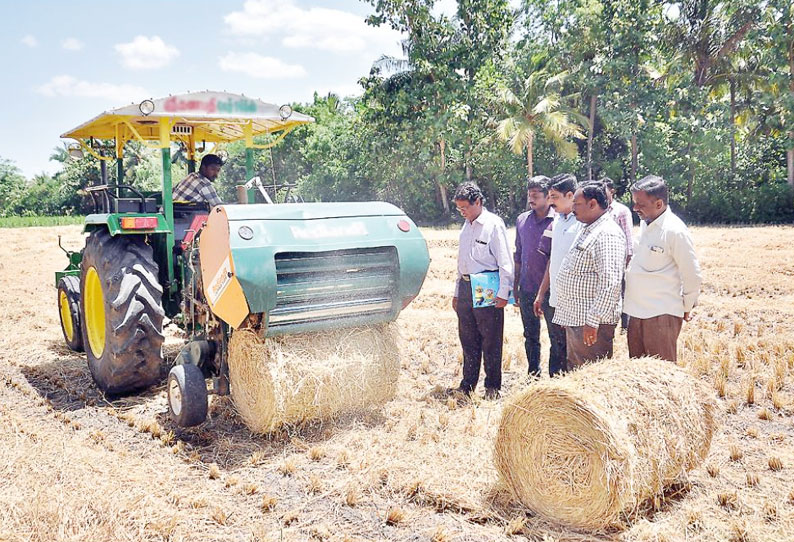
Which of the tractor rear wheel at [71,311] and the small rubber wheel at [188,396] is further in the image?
the tractor rear wheel at [71,311]

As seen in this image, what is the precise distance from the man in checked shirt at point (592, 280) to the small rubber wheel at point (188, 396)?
7.90ft

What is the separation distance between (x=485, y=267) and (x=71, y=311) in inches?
165

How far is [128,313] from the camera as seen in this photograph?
15.9 feet

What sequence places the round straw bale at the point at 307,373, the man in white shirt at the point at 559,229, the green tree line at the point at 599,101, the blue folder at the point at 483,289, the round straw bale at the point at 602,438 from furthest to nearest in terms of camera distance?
the green tree line at the point at 599,101 < the blue folder at the point at 483,289 < the man in white shirt at the point at 559,229 < the round straw bale at the point at 307,373 < the round straw bale at the point at 602,438

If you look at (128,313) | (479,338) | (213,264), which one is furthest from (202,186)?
(479,338)

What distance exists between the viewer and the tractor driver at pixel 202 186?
18.5ft

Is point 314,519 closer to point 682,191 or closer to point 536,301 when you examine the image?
point 536,301

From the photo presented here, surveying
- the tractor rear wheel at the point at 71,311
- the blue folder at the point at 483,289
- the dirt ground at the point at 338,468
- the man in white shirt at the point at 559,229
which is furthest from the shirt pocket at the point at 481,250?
the tractor rear wheel at the point at 71,311

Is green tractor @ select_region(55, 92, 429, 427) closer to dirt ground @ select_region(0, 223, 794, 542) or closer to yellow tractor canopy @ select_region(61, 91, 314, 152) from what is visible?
yellow tractor canopy @ select_region(61, 91, 314, 152)

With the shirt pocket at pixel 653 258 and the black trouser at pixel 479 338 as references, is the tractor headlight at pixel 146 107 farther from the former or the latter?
the shirt pocket at pixel 653 258

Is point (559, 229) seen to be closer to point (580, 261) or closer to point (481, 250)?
point (481, 250)

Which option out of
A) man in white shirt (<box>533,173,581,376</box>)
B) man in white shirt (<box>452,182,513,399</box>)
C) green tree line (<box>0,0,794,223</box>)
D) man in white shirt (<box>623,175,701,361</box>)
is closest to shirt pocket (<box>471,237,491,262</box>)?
man in white shirt (<box>452,182,513,399</box>)

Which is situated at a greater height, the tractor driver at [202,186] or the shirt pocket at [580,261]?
the tractor driver at [202,186]

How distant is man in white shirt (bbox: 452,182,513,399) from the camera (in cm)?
507
